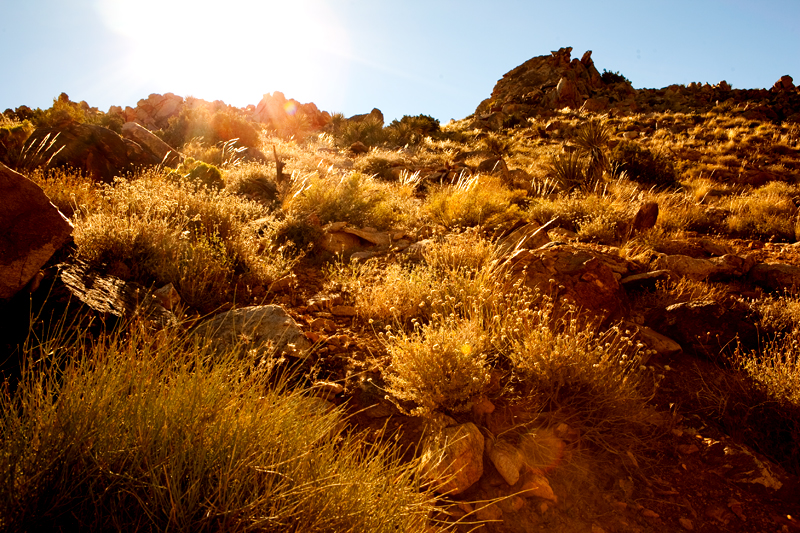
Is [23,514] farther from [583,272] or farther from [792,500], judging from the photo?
[583,272]

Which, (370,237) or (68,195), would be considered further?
(370,237)

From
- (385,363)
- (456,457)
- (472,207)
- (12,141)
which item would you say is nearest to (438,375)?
(456,457)

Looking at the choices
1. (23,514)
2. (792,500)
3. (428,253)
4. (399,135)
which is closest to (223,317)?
(23,514)

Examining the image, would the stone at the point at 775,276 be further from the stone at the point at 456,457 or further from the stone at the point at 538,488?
the stone at the point at 456,457

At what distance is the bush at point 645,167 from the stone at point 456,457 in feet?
35.7

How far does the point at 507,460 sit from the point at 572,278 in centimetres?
233

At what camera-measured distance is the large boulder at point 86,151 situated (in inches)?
279

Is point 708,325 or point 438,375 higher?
point 708,325

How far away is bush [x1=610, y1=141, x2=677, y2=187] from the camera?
11672 millimetres

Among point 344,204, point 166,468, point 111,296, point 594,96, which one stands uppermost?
point 594,96

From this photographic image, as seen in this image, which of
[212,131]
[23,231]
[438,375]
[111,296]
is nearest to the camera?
[438,375]

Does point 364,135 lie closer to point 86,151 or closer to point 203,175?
point 203,175

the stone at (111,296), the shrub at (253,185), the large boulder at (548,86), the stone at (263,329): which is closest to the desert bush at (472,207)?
the shrub at (253,185)

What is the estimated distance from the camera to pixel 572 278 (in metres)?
4.33
